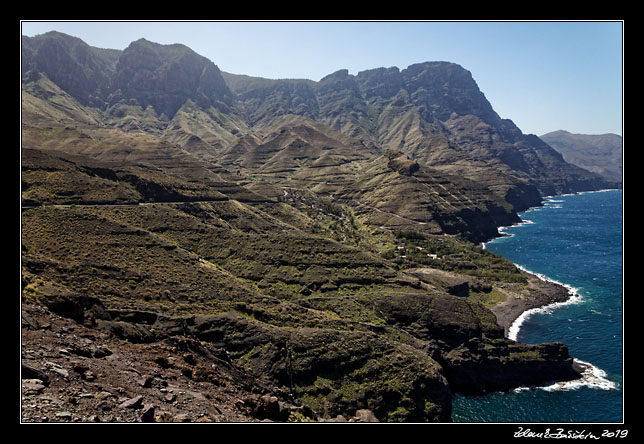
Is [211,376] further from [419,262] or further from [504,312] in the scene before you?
[419,262]

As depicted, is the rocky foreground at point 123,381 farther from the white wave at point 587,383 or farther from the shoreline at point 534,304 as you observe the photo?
the shoreline at point 534,304

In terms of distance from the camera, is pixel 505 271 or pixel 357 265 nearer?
pixel 357 265

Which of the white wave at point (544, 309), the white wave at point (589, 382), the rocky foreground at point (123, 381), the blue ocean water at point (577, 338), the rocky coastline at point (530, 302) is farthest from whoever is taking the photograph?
the rocky coastline at point (530, 302)

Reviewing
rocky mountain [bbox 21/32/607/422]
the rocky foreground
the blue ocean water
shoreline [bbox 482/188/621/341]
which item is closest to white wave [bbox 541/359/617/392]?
the blue ocean water

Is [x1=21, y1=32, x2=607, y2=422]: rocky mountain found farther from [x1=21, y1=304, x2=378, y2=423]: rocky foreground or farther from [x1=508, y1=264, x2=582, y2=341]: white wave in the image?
[x1=508, y1=264, x2=582, y2=341]: white wave

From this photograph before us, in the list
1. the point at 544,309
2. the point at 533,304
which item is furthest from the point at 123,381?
the point at 533,304

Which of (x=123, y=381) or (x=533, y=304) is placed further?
(x=533, y=304)

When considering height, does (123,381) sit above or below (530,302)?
above

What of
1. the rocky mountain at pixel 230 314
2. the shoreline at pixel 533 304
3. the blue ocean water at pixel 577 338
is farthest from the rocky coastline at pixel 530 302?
the blue ocean water at pixel 577 338

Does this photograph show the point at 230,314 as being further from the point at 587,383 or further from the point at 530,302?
the point at 530,302

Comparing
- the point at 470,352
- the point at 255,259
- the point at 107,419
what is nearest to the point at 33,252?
the point at 255,259

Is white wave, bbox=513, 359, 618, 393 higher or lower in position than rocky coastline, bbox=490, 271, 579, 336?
lower
